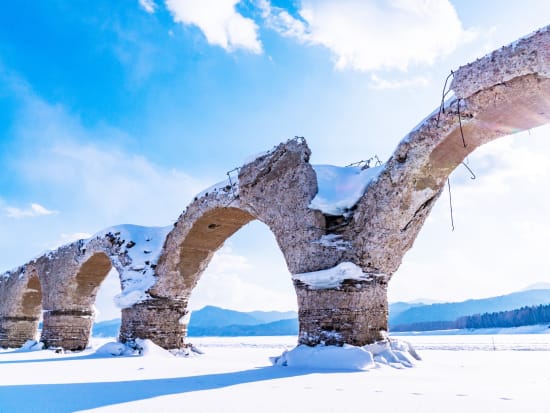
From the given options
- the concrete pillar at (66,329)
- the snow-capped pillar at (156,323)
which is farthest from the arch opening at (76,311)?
the snow-capped pillar at (156,323)

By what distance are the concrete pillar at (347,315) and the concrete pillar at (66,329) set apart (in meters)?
8.10

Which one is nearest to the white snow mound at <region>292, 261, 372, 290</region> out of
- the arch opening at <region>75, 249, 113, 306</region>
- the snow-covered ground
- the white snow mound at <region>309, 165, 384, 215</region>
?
the white snow mound at <region>309, 165, 384, 215</region>

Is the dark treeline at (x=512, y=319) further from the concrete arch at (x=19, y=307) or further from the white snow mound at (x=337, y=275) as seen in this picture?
the white snow mound at (x=337, y=275)

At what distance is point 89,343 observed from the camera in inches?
480

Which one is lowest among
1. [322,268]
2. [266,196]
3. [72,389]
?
[72,389]

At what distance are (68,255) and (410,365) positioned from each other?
9.79 m

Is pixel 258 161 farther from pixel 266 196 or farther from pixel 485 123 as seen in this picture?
pixel 485 123

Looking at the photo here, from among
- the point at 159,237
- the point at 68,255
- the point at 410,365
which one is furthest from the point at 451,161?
the point at 68,255

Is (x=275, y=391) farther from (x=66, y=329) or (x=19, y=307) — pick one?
(x=19, y=307)

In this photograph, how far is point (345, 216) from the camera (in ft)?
Answer: 20.6

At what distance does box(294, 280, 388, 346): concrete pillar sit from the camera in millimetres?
5867

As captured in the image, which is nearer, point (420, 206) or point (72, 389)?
point (72, 389)

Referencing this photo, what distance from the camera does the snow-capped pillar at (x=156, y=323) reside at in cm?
897

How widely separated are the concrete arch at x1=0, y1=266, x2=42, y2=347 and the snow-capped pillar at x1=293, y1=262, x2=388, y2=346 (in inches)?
437
